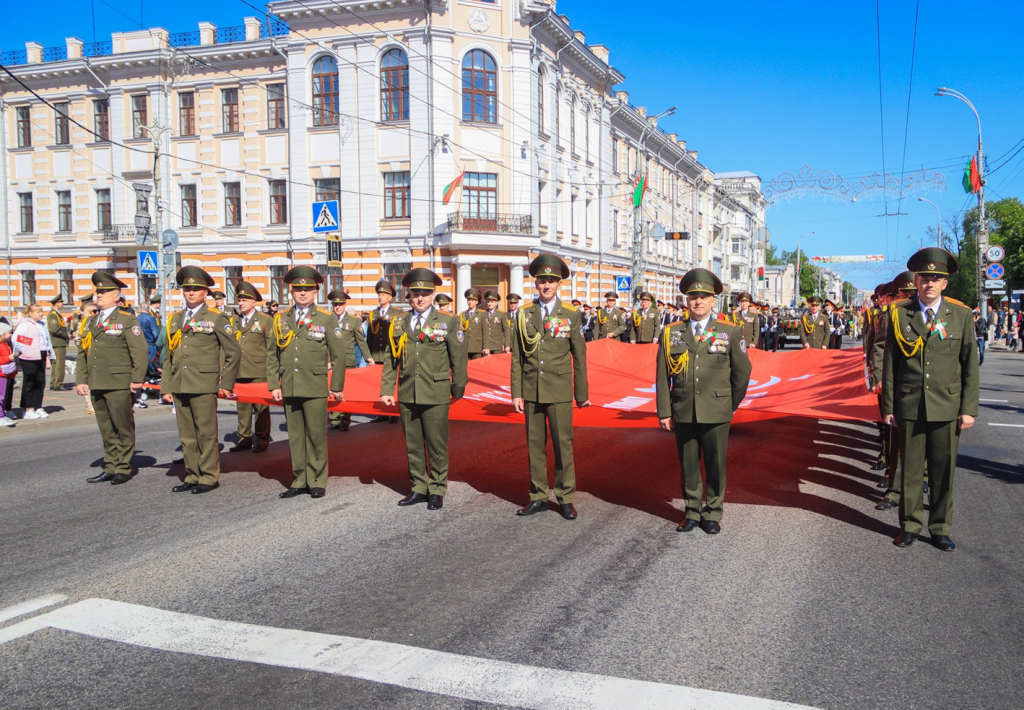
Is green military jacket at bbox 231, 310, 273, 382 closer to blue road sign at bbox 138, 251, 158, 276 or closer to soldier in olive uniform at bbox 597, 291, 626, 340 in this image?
blue road sign at bbox 138, 251, 158, 276

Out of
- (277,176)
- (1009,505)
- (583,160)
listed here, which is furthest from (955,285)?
(1009,505)

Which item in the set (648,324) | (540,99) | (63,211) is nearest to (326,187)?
(540,99)

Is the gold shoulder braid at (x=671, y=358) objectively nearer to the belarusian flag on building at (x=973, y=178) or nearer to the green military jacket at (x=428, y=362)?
the green military jacket at (x=428, y=362)

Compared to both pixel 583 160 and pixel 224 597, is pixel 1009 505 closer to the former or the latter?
pixel 224 597

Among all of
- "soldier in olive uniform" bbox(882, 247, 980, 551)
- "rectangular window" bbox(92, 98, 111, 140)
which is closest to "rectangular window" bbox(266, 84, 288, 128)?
"rectangular window" bbox(92, 98, 111, 140)

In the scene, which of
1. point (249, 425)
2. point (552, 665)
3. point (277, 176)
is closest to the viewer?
point (552, 665)

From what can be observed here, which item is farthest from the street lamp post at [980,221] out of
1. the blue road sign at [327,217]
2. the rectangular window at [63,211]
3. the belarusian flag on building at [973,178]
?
the rectangular window at [63,211]

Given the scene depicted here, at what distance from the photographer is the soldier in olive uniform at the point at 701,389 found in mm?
6176

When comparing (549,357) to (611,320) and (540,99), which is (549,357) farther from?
(540,99)

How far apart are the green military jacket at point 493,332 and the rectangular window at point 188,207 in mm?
26296

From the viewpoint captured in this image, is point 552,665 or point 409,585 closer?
point 552,665

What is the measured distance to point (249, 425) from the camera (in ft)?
33.5

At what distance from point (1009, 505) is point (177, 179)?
1521 inches

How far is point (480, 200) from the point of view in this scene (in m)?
35.2
